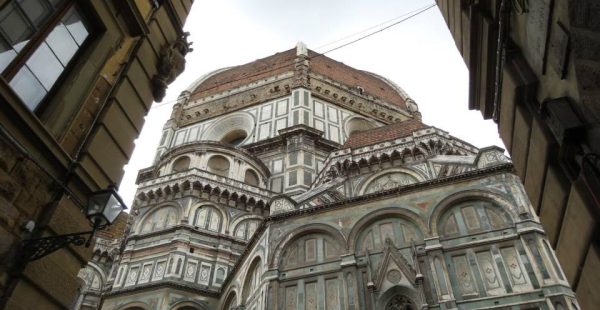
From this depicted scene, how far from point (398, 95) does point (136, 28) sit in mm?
39416

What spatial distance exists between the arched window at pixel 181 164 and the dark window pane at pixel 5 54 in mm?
23104

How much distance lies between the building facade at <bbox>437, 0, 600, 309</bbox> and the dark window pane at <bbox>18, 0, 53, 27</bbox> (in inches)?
221

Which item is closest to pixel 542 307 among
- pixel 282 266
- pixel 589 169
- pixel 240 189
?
pixel 282 266

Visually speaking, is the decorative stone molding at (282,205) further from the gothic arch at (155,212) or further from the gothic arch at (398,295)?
the gothic arch at (155,212)

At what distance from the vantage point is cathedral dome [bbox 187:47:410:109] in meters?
40.9

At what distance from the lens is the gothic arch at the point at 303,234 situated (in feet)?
50.5

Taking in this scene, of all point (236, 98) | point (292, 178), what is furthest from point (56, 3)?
point (236, 98)

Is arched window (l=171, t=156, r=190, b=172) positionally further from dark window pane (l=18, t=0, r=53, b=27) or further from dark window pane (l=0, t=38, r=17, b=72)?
dark window pane (l=0, t=38, r=17, b=72)

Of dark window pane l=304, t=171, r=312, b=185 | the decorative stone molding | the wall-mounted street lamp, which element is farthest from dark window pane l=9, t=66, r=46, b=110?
dark window pane l=304, t=171, r=312, b=185

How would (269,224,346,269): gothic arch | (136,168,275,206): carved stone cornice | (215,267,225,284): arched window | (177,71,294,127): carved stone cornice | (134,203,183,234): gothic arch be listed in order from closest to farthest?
(269,224,346,269): gothic arch
(215,267,225,284): arched window
(134,203,183,234): gothic arch
(136,168,275,206): carved stone cornice
(177,71,294,127): carved stone cornice

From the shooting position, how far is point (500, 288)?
12.8 metres

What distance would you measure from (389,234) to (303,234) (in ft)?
10.0

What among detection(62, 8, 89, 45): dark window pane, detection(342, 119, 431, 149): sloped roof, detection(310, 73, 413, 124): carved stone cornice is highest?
detection(310, 73, 413, 124): carved stone cornice

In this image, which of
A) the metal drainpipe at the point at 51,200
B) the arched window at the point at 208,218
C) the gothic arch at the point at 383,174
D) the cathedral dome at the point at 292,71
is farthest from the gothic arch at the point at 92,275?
the metal drainpipe at the point at 51,200
